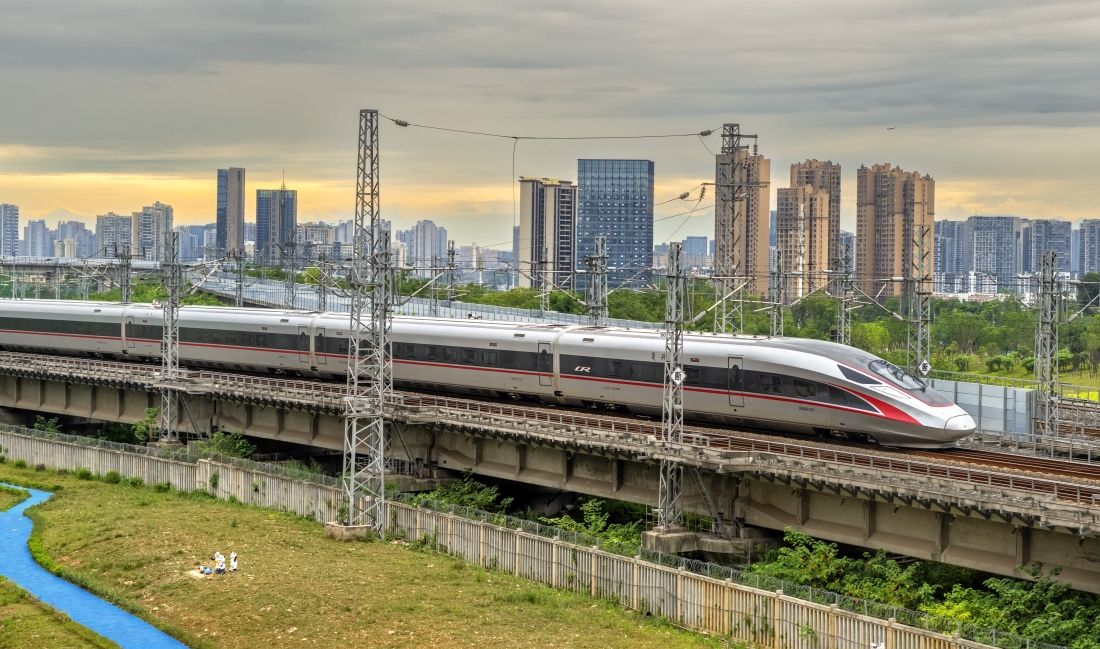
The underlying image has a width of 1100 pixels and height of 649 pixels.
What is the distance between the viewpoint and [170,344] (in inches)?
2562

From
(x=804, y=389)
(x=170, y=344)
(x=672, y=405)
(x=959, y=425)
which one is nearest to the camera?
(x=959, y=425)

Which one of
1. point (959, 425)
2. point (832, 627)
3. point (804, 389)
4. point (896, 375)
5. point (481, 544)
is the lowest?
point (481, 544)

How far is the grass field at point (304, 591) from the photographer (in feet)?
112

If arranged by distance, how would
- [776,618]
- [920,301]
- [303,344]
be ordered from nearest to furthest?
[776,618], [920,301], [303,344]

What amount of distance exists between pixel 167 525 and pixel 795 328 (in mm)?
81979

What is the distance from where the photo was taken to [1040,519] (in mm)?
32375

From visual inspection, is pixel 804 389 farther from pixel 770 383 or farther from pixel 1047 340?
pixel 1047 340

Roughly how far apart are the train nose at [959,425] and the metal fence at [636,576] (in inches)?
394

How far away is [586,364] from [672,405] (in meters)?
10.7

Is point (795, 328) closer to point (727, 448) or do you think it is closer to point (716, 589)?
point (727, 448)

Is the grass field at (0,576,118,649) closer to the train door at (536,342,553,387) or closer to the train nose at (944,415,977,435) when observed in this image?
the train door at (536,342,553,387)

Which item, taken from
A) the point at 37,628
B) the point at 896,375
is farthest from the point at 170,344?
the point at 896,375

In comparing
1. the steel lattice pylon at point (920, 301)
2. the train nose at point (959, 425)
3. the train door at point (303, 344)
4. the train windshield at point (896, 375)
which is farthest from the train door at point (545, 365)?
the train nose at point (959, 425)

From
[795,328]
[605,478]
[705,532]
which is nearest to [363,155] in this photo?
[605,478]
